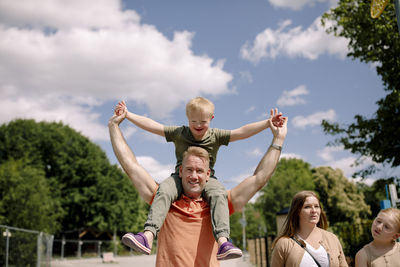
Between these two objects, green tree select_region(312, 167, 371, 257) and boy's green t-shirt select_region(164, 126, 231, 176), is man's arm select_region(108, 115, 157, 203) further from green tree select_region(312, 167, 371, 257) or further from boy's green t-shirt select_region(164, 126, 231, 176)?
green tree select_region(312, 167, 371, 257)

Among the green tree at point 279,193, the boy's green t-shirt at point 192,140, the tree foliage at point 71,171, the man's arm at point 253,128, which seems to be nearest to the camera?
the man's arm at point 253,128

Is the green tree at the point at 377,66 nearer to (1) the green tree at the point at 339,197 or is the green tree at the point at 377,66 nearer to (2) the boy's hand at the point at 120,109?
(2) the boy's hand at the point at 120,109

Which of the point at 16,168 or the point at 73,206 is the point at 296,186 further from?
the point at 16,168

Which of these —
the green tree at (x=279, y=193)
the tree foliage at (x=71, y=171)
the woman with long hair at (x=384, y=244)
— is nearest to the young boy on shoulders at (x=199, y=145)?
the woman with long hair at (x=384, y=244)

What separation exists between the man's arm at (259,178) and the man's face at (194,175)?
24 cm

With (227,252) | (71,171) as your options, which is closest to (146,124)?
(227,252)

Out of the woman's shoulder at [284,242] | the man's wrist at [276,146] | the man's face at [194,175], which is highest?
the man's wrist at [276,146]

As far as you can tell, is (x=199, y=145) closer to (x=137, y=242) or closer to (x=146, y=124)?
(x=146, y=124)

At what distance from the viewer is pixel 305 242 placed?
Result: 3465 mm

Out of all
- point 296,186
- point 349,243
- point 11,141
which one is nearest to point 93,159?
point 11,141

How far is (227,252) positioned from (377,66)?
48.9 feet

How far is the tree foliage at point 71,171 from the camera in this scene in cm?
3525

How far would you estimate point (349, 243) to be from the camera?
10258 millimetres

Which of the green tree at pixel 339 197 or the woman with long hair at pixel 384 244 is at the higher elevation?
the green tree at pixel 339 197
